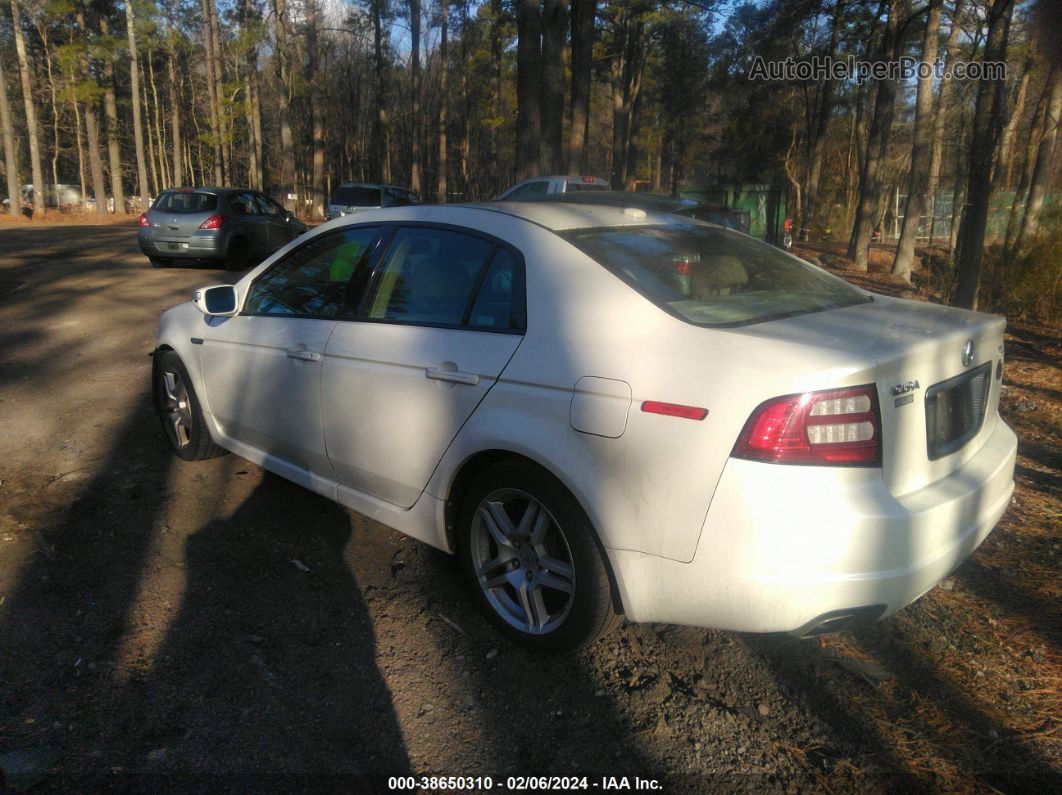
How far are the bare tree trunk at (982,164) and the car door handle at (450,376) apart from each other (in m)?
6.15

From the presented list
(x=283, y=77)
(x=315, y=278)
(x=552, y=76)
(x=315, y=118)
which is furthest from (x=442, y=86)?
(x=315, y=278)

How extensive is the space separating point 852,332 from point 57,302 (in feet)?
34.8

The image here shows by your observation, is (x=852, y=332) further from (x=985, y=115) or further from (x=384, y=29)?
(x=384, y=29)

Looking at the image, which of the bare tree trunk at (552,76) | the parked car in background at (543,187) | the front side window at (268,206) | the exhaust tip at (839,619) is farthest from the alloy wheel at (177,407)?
the front side window at (268,206)

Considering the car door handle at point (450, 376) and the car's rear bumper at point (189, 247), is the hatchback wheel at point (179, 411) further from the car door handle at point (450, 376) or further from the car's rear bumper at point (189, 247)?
the car's rear bumper at point (189, 247)

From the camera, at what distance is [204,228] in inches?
570

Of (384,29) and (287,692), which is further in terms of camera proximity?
(384,29)

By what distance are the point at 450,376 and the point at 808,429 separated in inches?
53.4

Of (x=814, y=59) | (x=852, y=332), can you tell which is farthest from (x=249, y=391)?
(x=814, y=59)

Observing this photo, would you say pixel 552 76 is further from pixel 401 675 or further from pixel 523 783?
pixel 523 783

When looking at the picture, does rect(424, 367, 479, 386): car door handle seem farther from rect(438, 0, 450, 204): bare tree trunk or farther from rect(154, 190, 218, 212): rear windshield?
rect(438, 0, 450, 204): bare tree trunk

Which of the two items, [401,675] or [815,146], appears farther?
[815,146]

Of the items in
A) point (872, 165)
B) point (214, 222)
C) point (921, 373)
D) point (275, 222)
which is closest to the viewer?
point (921, 373)

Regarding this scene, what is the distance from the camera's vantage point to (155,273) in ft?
45.1
